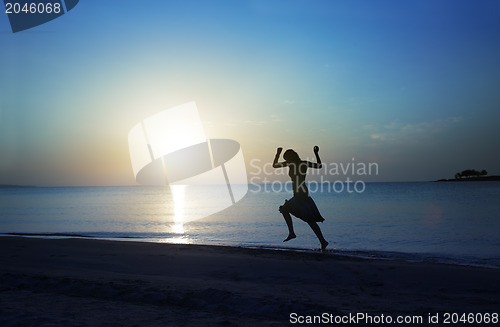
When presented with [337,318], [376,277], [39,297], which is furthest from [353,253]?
[39,297]

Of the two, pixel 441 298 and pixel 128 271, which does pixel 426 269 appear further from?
pixel 128 271

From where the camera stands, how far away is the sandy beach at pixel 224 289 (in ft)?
16.5

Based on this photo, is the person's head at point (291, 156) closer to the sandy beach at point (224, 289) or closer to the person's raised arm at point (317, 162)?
the person's raised arm at point (317, 162)

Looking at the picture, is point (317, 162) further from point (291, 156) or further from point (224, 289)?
point (224, 289)

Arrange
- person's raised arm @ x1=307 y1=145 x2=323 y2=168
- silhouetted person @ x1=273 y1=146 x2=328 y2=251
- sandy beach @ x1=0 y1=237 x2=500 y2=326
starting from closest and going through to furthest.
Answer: sandy beach @ x1=0 y1=237 x2=500 y2=326, person's raised arm @ x1=307 y1=145 x2=323 y2=168, silhouetted person @ x1=273 y1=146 x2=328 y2=251

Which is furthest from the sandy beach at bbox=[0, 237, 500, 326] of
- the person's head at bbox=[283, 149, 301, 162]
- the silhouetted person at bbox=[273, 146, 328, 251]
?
the person's head at bbox=[283, 149, 301, 162]

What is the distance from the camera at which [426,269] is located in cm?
848

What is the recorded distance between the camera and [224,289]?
6.57 m

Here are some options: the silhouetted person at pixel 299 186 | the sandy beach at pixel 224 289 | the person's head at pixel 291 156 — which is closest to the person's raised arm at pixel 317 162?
the silhouetted person at pixel 299 186

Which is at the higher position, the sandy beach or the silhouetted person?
the silhouetted person

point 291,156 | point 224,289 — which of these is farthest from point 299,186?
point 224,289

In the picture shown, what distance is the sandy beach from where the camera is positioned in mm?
5043

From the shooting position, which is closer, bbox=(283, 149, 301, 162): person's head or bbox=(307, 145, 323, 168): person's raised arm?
bbox=(307, 145, 323, 168): person's raised arm

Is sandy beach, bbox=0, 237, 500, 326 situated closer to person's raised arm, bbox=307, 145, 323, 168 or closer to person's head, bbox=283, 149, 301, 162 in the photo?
person's raised arm, bbox=307, 145, 323, 168
